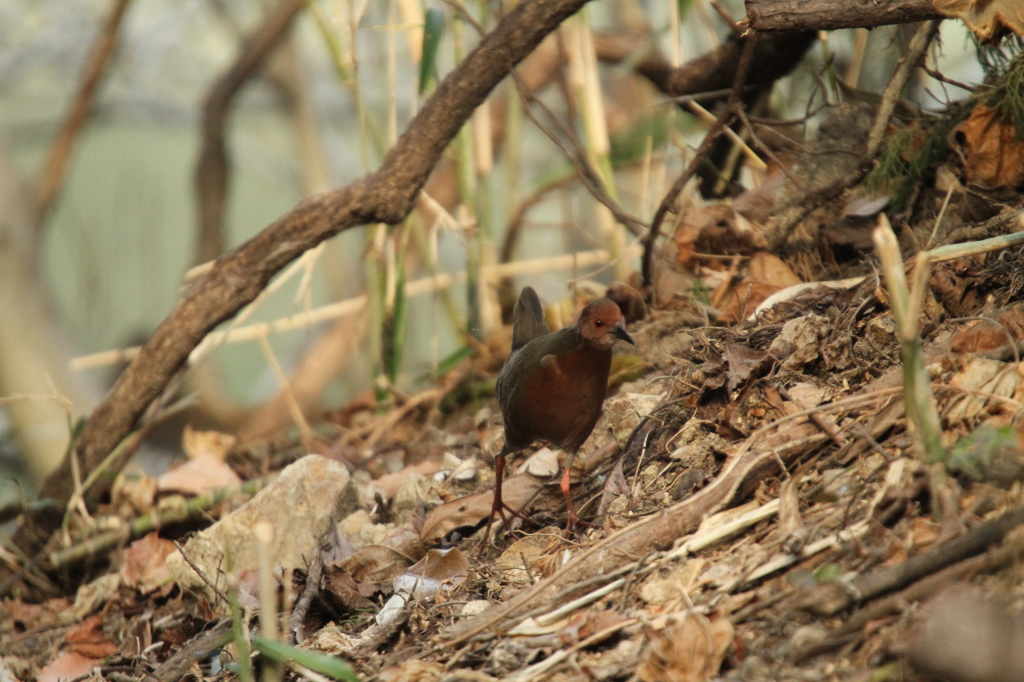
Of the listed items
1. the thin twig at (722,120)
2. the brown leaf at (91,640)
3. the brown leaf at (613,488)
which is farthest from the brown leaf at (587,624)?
the brown leaf at (91,640)

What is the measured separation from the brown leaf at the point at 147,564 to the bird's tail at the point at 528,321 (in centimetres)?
147

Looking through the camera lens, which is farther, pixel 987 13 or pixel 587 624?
pixel 987 13

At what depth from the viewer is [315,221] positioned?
315 cm

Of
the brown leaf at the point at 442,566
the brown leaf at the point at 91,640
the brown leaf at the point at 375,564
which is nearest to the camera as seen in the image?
the brown leaf at the point at 442,566

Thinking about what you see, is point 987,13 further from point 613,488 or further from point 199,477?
point 199,477

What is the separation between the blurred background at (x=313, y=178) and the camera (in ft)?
13.5

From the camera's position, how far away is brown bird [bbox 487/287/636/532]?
8.54 ft

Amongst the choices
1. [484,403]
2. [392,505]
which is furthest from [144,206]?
[392,505]

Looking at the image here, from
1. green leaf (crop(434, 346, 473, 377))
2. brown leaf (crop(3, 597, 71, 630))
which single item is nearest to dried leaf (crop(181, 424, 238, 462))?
brown leaf (crop(3, 597, 71, 630))

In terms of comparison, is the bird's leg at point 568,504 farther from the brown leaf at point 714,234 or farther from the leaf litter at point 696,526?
the brown leaf at point 714,234

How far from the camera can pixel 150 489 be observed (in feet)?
11.8

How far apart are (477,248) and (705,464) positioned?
2.37m

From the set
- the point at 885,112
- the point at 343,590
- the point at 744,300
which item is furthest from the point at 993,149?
the point at 343,590

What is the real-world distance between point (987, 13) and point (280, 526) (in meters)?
2.54
